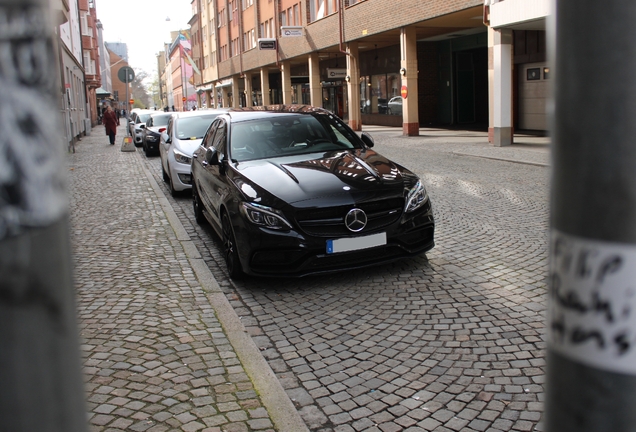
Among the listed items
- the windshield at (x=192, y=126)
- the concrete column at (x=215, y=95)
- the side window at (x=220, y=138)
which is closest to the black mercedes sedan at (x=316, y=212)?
the side window at (x=220, y=138)

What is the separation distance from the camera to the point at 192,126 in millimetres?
13055

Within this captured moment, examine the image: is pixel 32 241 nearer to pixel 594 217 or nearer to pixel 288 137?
pixel 594 217

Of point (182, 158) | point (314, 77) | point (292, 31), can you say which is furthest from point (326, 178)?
point (314, 77)

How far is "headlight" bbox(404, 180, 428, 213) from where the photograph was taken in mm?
5832

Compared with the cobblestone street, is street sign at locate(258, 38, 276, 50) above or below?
above

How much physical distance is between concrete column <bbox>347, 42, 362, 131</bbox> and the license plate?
85.3 ft

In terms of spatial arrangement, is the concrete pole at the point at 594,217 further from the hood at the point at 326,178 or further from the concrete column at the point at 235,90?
the concrete column at the point at 235,90

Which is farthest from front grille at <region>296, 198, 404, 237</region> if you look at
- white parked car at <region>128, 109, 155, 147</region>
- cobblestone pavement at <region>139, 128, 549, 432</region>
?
white parked car at <region>128, 109, 155, 147</region>

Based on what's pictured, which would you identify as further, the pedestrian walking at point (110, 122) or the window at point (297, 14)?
the window at point (297, 14)

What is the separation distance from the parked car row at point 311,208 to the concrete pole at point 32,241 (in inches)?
177

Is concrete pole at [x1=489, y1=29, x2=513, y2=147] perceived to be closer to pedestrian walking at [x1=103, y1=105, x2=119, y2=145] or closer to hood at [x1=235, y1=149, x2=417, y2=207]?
hood at [x1=235, y1=149, x2=417, y2=207]

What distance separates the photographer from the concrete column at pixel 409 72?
25.2 meters

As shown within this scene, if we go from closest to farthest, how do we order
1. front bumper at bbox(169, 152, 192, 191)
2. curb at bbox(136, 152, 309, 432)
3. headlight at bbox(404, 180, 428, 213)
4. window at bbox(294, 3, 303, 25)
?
curb at bbox(136, 152, 309, 432), headlight at bbox(404, 180, 428, 213), front bumper at bbox(169, 152, 192, 191), window at bbox(294, 3, 303, 25)

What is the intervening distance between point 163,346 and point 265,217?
5.16 feet
